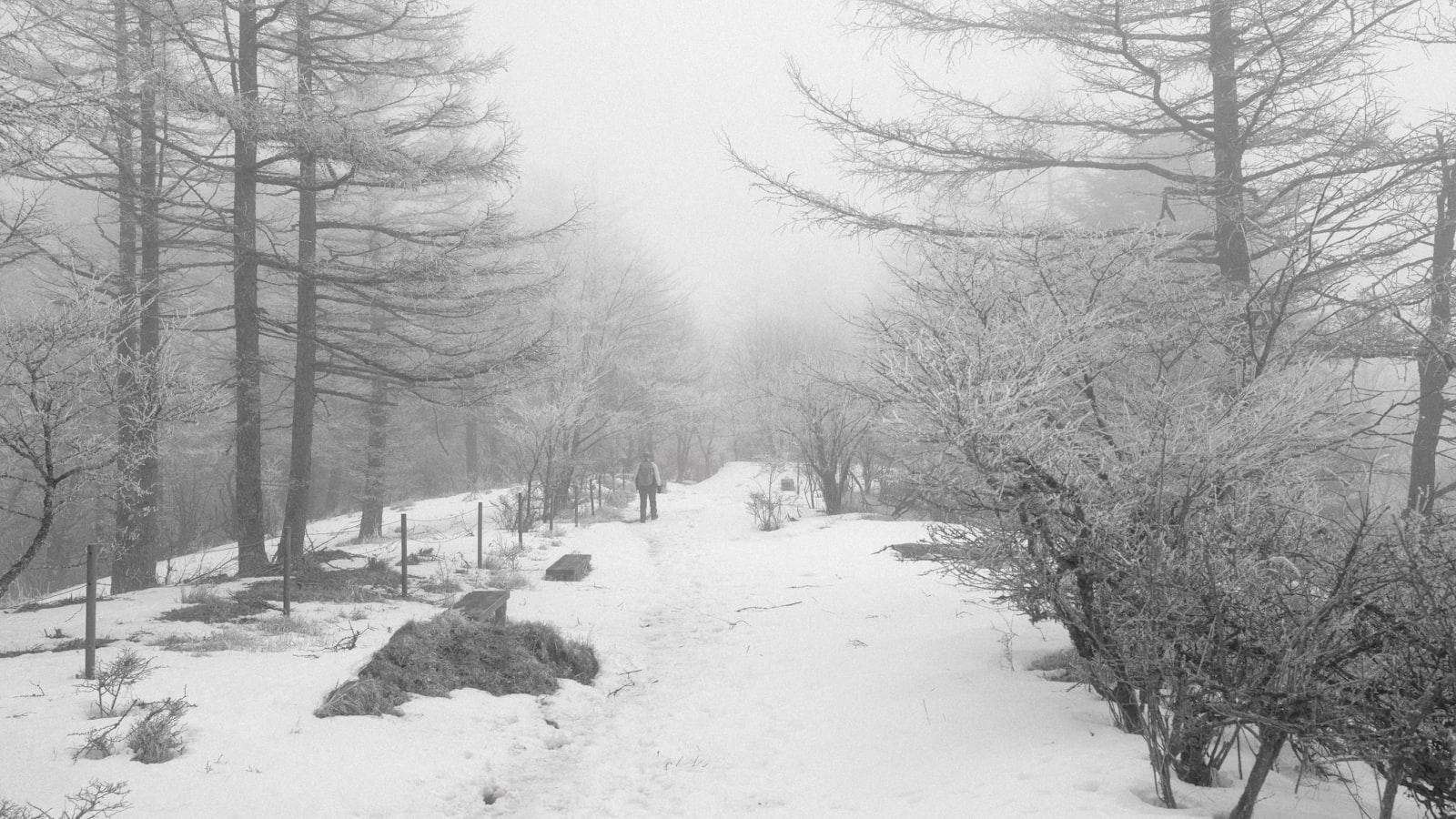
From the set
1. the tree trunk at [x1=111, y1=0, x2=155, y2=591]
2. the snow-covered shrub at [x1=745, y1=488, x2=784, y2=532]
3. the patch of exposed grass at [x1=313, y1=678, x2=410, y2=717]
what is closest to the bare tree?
the patch of exposed grass at [x1=313, y1=678, x2=410, y2=717]

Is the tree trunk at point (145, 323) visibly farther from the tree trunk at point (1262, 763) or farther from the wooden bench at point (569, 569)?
the tree trunk at point (1262, 763)

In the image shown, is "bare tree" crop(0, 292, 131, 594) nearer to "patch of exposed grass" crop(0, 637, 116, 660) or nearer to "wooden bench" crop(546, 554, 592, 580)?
"patch of exposed grass" crop(0, 637, 116, 660)

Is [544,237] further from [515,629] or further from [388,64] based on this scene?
[515,629]

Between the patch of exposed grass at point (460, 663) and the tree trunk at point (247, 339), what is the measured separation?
4188 millimetres

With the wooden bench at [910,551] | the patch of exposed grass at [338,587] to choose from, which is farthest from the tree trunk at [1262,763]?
the patch of exposed grass at [338,587]

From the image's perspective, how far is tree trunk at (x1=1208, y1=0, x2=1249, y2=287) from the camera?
6363mm

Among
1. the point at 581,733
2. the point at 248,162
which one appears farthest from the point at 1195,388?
the point at 248,162

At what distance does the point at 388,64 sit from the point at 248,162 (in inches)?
77.2

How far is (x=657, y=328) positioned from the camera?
28.4 meters

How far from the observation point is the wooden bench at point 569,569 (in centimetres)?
940

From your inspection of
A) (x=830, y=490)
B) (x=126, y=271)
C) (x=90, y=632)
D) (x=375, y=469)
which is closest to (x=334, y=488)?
(x=375, y=469)

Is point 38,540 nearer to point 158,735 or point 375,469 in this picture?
point 158,735

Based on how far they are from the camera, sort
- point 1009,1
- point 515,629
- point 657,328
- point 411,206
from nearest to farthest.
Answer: point 515,629, point 1009,1, point 411,206, point 657,328

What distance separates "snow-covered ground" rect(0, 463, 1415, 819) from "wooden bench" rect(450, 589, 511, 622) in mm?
523
